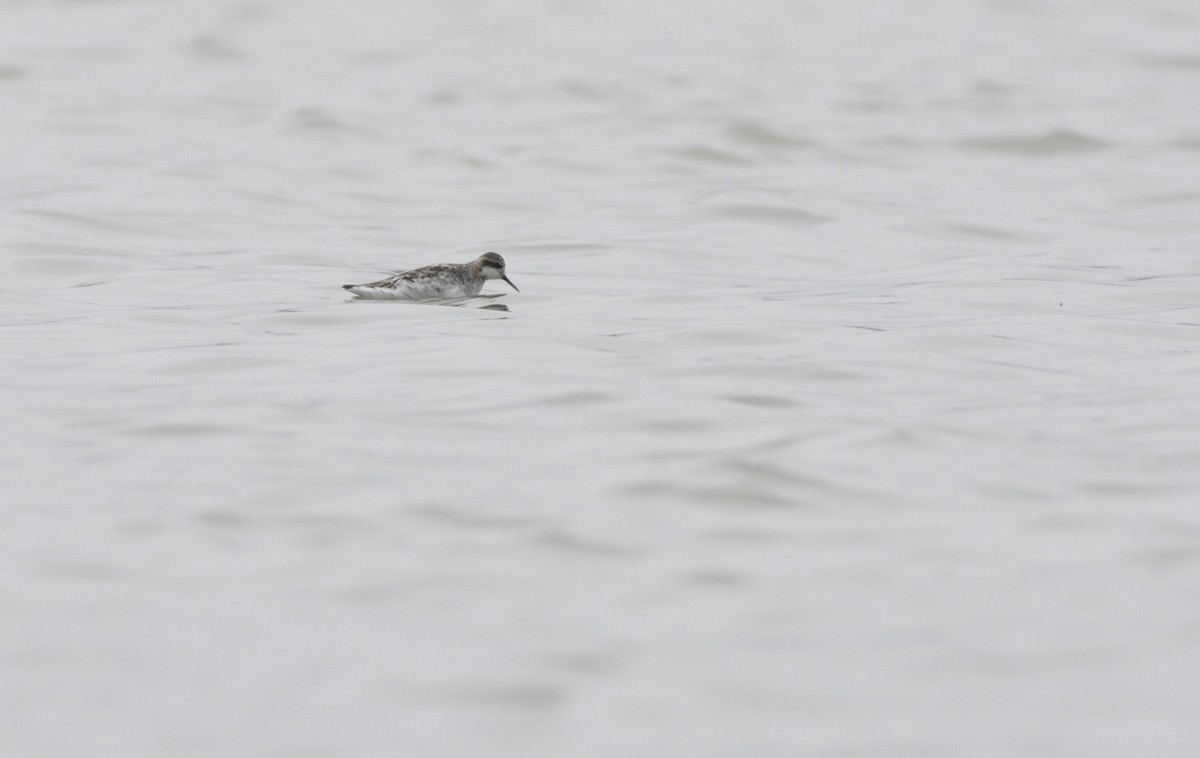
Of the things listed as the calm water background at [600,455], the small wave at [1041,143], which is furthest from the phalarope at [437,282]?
the small wave at [1041,143]

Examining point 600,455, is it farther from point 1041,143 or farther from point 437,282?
point 1041,143

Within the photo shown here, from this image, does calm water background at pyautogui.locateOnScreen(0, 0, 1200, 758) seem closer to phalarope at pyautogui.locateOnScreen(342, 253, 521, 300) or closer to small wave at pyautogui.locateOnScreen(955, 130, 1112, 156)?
phalarope at pyautogui.locateOnScreen(342, 253, 521, 300)

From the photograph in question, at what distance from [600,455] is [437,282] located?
4692mm

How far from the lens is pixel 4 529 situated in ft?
22.8

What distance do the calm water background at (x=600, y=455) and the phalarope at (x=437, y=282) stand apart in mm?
233

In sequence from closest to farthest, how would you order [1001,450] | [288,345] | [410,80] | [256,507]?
[256,507]
[1001,450]
[288,345]
[410,80]

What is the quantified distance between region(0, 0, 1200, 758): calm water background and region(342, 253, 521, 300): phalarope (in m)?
0.23

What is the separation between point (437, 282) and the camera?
12.6m

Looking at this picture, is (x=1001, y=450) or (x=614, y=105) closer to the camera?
(x=1001, y=450)

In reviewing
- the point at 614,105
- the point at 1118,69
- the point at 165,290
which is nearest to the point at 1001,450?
the point at 165,290

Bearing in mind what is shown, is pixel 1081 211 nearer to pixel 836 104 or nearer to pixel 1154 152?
pixel 1154 152

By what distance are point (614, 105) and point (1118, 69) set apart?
928 centimetres

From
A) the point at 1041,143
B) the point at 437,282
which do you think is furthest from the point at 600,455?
the point at 1041,143

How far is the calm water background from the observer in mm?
5461
